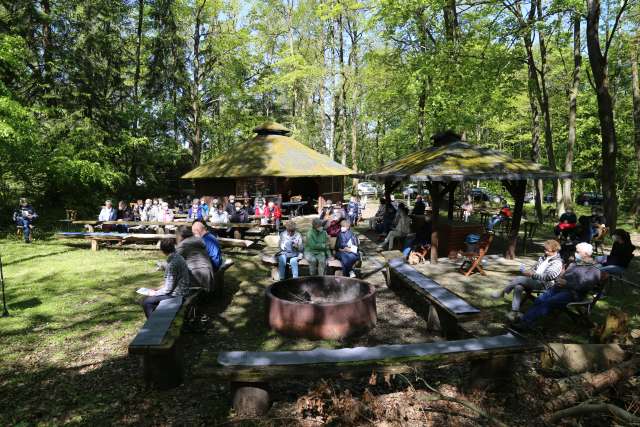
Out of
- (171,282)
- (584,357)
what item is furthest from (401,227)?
(171,282)

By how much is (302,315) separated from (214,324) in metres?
1.65

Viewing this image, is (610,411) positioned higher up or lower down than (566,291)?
lower down

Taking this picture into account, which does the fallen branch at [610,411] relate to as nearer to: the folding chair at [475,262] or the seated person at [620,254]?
the seated person at [620,254]

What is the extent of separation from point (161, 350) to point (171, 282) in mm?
1714

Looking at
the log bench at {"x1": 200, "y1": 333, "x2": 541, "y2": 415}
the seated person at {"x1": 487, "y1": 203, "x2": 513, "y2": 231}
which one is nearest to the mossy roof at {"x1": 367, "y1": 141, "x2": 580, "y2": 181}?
the seated person at {"x1": 487, "y1": 203, "x2": 513, "y2": 231}

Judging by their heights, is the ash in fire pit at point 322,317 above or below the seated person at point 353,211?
below

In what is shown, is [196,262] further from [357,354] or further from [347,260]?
[357,354]

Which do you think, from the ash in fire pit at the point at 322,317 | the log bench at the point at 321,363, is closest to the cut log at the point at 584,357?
the log bench at the point at 321,363

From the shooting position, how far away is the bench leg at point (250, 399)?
4133mm

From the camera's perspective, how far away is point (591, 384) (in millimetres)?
4074

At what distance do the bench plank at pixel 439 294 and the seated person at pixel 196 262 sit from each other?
3.45 meters

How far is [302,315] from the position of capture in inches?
238

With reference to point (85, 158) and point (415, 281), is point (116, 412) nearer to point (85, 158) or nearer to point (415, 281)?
point (415, 281)

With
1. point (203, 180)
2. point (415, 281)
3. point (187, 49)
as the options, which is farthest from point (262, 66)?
point (415, 281)
